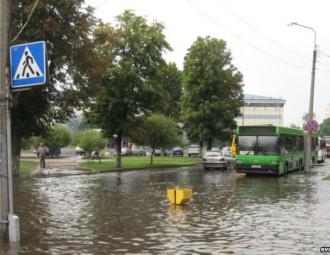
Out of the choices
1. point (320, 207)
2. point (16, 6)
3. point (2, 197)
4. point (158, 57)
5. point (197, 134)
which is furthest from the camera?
point (197, 134)

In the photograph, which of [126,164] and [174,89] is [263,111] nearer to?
[174,89]

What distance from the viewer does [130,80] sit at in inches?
1521

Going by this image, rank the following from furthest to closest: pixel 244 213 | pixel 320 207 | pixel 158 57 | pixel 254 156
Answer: pixel 158 57, pixel 254 156, pixel 320 207, pixel 244 213

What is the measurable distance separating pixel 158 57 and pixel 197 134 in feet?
67.3

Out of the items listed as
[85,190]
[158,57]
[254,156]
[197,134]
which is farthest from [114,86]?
[197,134]

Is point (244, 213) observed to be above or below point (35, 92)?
below

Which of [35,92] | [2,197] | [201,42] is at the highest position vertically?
[201,42]

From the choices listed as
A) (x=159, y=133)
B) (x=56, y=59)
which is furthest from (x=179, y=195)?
(x=159, y=133)

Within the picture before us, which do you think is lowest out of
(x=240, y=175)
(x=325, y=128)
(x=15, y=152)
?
(x=240, y=175)

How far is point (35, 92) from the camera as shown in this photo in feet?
83.4

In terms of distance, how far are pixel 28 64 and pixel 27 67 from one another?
0.06 m

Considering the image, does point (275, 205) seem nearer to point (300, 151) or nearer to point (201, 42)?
point (300, 151)

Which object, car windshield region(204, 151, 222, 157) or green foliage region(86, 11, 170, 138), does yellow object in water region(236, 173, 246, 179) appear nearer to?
car windshield region(204, 151, 222, 157)

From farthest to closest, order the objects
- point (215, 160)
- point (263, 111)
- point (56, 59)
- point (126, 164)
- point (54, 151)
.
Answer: point (263, 111) → point (54, 151) → point (126, 164) → point (215, 160) → point (56, 59)
